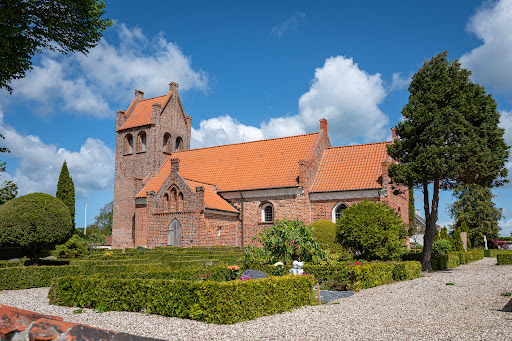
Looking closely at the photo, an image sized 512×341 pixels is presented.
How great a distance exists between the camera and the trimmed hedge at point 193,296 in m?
8.19

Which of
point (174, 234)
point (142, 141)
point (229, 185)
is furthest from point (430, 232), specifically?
point (142, 141)

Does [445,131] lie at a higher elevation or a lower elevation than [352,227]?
higher

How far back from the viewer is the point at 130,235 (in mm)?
35344

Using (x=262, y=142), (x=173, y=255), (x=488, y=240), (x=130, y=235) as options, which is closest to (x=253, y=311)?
(x=173, y=255)

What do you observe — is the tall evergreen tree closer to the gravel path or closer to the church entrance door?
the church entrance door

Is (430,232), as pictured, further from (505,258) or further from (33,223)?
(33,223)

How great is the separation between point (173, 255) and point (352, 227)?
8.54 m

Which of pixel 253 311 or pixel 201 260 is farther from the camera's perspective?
pixel 201 260

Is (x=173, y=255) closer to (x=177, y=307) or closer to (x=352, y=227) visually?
(x=352, y=227)

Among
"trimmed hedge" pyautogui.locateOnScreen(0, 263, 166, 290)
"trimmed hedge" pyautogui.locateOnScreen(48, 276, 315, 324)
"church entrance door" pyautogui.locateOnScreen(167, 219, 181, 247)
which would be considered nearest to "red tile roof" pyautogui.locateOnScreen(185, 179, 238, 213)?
"church entrance door" pyautogui.locateOnScreen(167, 219, 181, 247)

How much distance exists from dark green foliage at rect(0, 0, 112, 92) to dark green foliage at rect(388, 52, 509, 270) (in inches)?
598

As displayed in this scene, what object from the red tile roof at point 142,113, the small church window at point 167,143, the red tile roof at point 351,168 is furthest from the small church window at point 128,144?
the red tile roof at point 351,168

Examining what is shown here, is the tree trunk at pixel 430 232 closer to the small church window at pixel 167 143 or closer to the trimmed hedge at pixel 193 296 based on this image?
the trimmed hedge at pixel 193 296

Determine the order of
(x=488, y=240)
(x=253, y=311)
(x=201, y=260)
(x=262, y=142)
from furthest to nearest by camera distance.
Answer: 1. (x=488, y=240)
2. (x=262, y=142)
3. (x=201, y=260)
4. (x=253, y=311)
